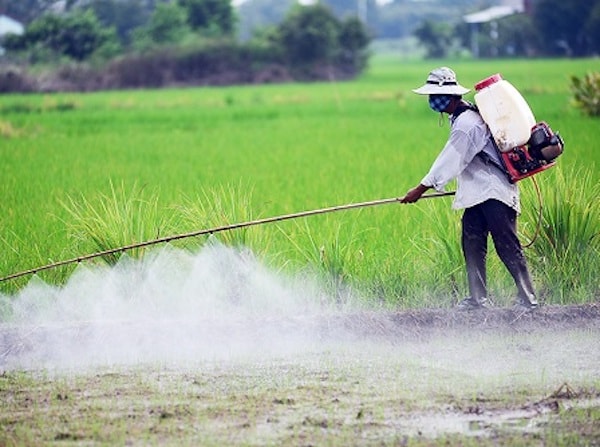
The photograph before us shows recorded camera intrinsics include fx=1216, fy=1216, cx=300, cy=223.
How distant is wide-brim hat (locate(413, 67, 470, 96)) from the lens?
219 inches

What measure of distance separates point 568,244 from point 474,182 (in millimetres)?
916

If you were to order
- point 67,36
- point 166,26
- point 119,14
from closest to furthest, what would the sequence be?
1. point 67,36
2. point 166,26
3. point 119,14

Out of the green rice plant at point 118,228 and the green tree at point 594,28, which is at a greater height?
the green rice plant at point 118,228

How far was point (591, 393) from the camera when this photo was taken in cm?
475

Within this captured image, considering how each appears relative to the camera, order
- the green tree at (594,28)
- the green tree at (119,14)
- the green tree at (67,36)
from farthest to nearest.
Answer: the green tree at (119,14)
the green tree at (594,28)
the green tree at (67,36)

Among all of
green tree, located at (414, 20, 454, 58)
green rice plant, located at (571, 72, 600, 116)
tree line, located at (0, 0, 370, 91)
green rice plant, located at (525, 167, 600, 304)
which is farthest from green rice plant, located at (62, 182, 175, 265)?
green tree, located at (414, 20, 454, 58)

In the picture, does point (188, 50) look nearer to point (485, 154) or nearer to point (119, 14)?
point (119, 14)

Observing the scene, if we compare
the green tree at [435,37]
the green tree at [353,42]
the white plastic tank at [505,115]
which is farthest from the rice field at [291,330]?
the green tree at [435,37]

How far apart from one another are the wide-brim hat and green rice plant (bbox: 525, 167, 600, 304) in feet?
3.05

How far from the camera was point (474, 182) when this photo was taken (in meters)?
5.64

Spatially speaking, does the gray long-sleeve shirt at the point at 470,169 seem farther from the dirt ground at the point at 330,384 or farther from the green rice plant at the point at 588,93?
the green rice plant at the point at 588,93

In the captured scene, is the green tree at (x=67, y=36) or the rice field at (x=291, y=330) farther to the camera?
the green tree at (x=67, y=36)

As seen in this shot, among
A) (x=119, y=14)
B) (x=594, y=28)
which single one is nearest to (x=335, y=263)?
(x=594, y=28)

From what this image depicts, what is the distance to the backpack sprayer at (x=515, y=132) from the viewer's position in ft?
17.9
